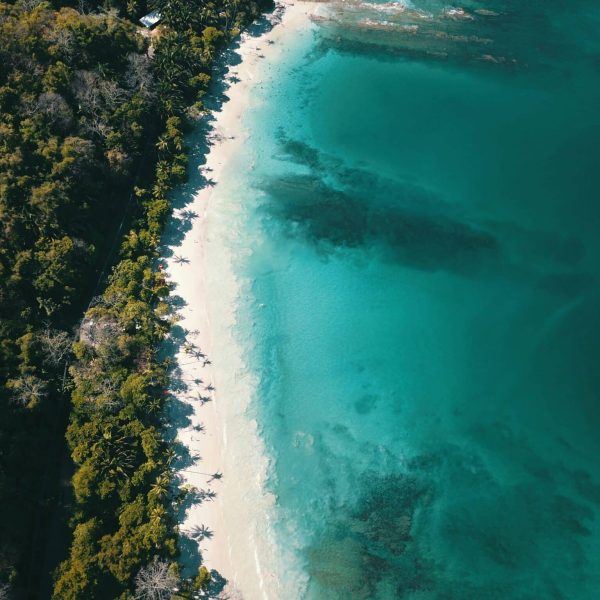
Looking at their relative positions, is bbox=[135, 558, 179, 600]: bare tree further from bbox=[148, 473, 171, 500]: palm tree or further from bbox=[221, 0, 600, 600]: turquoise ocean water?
bbox=[221, 0, 600, 600]: turquoise ocean water

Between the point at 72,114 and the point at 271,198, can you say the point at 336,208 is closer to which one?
the point at 271,198

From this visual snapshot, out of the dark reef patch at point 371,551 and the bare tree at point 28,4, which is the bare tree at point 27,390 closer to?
the dark reef patch at point 371,551

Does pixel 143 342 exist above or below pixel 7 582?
above

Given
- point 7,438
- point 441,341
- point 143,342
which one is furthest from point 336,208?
point 7,438

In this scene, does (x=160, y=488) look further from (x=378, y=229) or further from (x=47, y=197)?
(x=378, y=229)

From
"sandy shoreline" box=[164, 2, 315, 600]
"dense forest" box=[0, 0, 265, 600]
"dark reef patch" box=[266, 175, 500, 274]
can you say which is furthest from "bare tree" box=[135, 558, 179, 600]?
"dark reef patch" box=[266, 175, 500, 274]

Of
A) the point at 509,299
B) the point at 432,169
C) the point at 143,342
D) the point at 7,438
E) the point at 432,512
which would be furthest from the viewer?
the point at 432,169

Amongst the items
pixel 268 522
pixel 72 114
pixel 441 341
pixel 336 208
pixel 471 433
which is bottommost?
pixel 268 522
